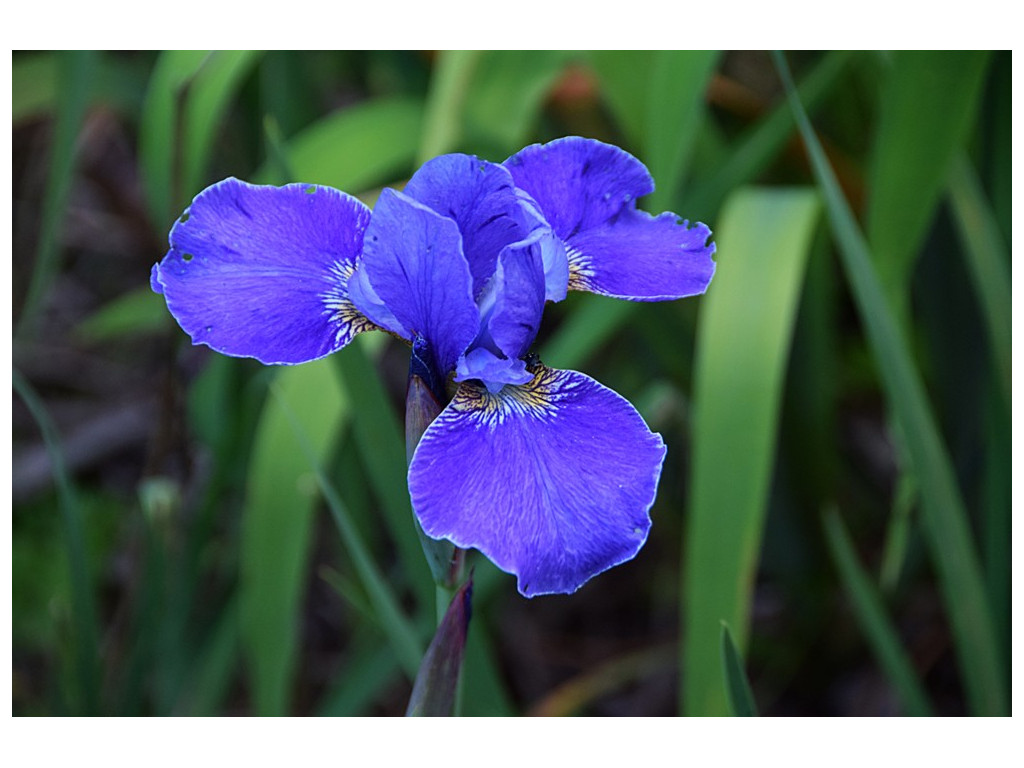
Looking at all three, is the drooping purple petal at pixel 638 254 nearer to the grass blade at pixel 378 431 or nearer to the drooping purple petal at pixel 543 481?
the drooping purple petal at pixel 543 481

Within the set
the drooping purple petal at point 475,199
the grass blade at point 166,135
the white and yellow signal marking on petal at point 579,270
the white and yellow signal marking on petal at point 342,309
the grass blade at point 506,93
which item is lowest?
the white and yellow signal marking on petal at point 342,309

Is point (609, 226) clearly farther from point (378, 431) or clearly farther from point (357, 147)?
point (357, 147)

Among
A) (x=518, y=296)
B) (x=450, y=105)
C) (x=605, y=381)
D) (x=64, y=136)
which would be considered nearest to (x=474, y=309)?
(x=518, y=296)

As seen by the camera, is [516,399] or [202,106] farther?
[202,106]

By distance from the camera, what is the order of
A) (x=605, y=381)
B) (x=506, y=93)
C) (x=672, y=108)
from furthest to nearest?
(x=605, y=381) < (x=506, y=93) < (x=672, y=108)

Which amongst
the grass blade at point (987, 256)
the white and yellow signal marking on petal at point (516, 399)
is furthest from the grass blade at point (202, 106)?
the grass blade at point (987, 256)

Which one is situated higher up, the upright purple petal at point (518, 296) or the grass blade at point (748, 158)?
the grass blade at point (748, 158)

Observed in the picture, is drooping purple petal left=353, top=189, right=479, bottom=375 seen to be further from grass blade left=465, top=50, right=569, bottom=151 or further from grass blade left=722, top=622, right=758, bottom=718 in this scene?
grass blade left=465, top=50, right=569, bottom=151

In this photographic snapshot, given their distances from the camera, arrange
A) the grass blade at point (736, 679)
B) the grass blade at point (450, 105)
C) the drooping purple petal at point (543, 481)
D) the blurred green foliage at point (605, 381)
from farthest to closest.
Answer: the grass blade at point (450, 105)
the blurred green foliage at point (605, 381)
the grass blade at point (736, 679)
the drooping purple petal at point (543, 481)
